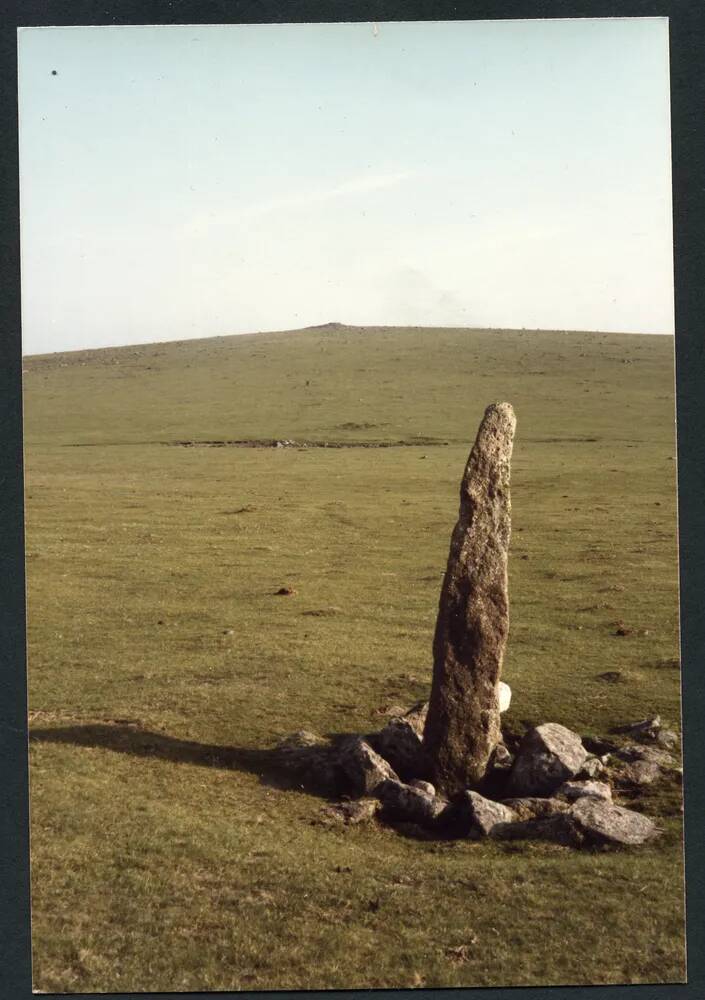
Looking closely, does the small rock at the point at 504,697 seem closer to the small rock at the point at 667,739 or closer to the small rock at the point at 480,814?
the small rock at the point at 667,739

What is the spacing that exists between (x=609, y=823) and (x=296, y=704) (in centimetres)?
763

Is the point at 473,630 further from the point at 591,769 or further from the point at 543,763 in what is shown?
the point at 591,769

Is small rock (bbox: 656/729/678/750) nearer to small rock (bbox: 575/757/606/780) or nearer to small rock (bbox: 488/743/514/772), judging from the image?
small rock (bbox: 575/757/606/780)

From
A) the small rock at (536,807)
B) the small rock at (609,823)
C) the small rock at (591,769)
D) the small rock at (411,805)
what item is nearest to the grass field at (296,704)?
the small rock at (609,823)

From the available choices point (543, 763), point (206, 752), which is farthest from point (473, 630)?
point (206, 752)

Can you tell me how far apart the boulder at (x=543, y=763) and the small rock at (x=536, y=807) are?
1.99 feet

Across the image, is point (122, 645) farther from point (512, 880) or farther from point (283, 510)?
point (283, 510)

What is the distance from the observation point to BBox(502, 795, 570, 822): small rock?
1670cm

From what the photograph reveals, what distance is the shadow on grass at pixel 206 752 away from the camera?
1786 cm

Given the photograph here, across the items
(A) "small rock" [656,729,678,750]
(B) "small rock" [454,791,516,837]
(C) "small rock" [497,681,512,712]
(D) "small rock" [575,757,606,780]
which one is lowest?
(B) "small rock" [454,791,516,837]

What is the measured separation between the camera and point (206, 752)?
61.1ft

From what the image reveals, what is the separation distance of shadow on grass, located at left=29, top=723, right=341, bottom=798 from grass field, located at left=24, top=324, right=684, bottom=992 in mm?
83

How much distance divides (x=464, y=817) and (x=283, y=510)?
32.0 m

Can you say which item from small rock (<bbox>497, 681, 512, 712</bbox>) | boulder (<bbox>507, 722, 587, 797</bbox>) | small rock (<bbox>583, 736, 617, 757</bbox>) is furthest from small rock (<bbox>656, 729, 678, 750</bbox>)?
small rock (<bbox>497, 681, 512, 712</bbox>)
